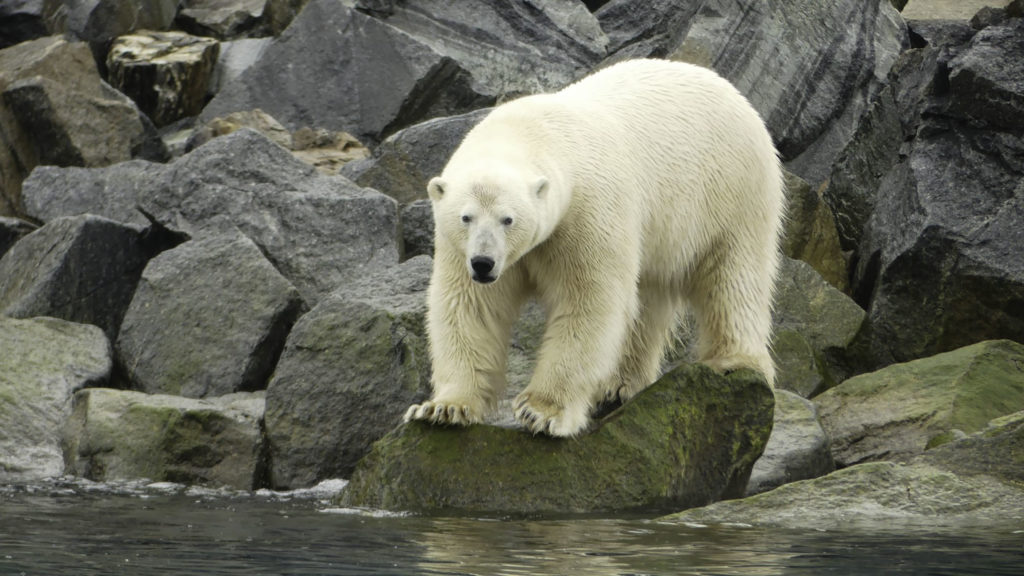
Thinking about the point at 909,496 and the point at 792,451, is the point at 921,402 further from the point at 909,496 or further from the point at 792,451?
the point at 909,496

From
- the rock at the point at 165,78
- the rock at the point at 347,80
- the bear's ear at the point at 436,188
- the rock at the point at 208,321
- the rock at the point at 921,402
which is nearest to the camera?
the bear's ear at the point at 436,188

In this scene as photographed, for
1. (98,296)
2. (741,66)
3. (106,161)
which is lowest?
A: (106,161)

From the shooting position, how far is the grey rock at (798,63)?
12914mm

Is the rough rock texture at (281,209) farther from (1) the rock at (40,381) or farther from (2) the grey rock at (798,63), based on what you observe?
(2) the grey rock at (798,63)

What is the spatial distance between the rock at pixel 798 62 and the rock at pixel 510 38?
4.67 feet

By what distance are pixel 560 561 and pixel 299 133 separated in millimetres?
8881

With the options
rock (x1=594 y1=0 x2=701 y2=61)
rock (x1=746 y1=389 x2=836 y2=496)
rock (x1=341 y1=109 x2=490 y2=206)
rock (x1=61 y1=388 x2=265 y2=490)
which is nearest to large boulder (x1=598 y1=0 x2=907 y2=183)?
rock (x1=594 y1=0 x2=701 y2=61)

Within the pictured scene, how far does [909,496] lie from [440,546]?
6.79 ft

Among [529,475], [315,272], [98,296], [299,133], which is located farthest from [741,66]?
[529,475]

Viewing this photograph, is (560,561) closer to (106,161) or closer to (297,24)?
(106,161)

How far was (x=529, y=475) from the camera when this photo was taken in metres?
6.23

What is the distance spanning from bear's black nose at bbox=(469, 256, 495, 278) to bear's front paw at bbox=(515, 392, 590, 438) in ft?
2.70

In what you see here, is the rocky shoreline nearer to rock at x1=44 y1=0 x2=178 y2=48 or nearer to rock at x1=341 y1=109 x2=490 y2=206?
rock at x1=341 y1=109 x2=490 y2=206

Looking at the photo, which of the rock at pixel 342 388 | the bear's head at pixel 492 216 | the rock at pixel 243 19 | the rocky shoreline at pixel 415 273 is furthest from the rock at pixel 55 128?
the bear's head at pixel 492 216
